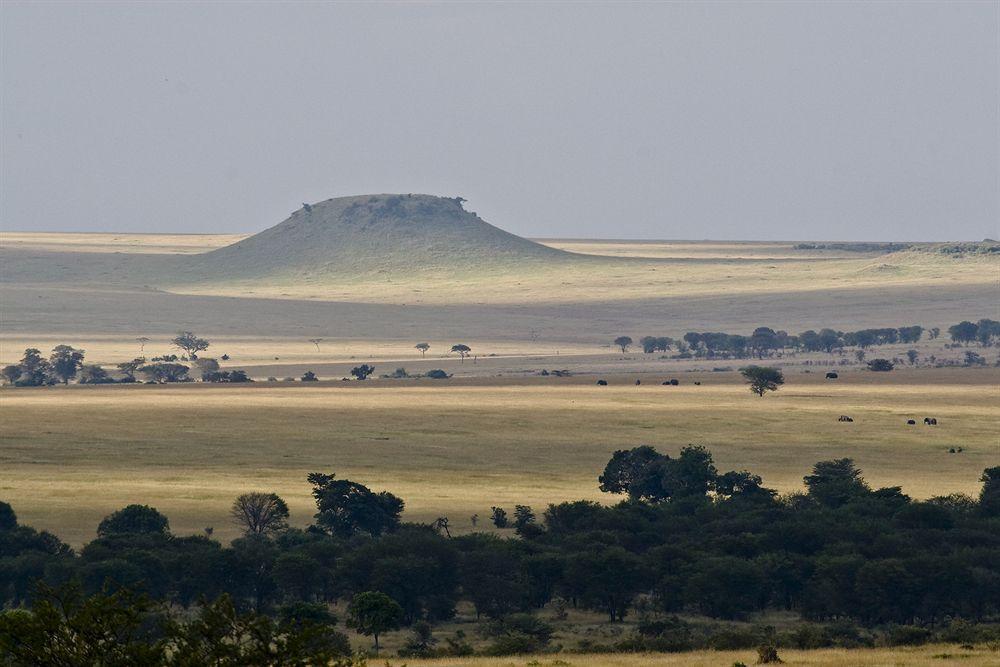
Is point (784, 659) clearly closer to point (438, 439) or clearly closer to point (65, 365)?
point (438, 439)

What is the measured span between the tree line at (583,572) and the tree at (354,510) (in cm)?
206

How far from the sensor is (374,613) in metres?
Result: 46.8

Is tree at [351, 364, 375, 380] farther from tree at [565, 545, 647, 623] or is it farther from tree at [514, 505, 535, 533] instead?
tree at [565, 545, 647, 623]

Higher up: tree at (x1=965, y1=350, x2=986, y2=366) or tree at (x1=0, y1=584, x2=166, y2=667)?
tree at (x1=965, y1=350, x2=986, y2=366)

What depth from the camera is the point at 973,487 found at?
81.2 m

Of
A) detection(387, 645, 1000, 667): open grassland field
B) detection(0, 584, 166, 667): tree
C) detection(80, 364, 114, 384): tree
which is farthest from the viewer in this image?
detection(80, 364, 114, 384): tree

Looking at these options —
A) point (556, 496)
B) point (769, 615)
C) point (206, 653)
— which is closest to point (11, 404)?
point (556, 496)

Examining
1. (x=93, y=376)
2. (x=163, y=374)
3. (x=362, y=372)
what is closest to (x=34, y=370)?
(x=93, y=376)

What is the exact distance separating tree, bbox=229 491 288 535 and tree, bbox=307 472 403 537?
1862 millimetres

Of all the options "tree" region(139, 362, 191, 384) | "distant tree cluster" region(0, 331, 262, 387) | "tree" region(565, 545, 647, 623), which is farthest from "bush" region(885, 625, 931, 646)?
"tree" region(139, 362, 191, 384)

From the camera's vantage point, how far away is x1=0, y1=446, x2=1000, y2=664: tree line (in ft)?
159

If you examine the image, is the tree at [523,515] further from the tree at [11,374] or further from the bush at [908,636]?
the tree at [11,374]

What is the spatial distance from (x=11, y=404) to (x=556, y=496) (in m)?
58.1

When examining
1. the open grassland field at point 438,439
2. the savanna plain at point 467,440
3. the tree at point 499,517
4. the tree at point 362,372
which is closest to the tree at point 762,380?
the savanna plain at point 467,440
